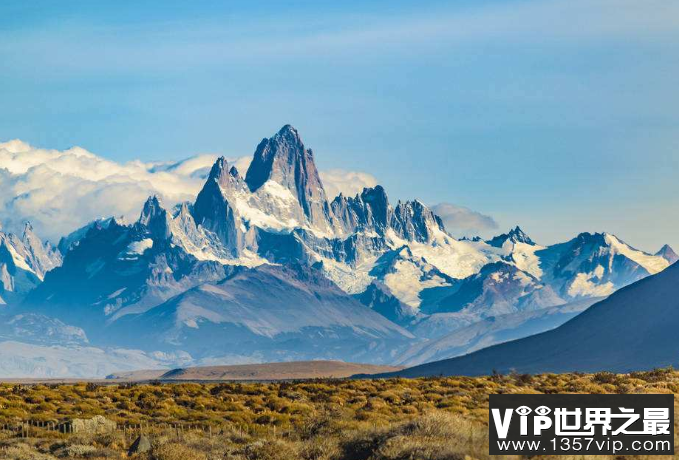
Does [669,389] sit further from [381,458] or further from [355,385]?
[381,458]

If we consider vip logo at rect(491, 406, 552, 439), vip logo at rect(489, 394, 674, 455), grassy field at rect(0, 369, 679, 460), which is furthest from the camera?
grassy field at rect(0, 369, 679, 460)

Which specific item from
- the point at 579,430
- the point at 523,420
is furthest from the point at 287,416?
the point at 579,430

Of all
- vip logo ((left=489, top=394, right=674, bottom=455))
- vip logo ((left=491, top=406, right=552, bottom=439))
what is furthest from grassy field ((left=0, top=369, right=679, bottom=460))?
vip logo ((left=489, top=394, right=674, bottom=455))

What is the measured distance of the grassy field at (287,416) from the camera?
2008 inches

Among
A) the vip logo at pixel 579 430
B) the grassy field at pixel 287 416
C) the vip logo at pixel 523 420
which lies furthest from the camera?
the grassy field at pixel 287 416

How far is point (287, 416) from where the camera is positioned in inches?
2596

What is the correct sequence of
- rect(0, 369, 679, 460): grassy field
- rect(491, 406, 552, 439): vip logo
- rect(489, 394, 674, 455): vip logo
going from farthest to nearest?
1. rect(0, 369, 679, 460): grassy field
2. rect(491, 406, 552, 439): vip logo
3. rect(489, 394, 674, 455): vip logo

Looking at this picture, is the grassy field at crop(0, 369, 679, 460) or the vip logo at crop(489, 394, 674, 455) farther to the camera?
the grassy field at crop(0, 369, 679, 460)

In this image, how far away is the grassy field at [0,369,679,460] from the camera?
51000 millimetres

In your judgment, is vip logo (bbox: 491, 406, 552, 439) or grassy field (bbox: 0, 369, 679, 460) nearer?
vip logo (bbox: 491, 406, 552, 439)

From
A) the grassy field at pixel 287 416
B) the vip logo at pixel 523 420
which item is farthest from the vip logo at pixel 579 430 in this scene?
the grassy field at pixel 287 416

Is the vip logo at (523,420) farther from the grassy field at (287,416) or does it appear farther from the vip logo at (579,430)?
the grassy field at (287,416)

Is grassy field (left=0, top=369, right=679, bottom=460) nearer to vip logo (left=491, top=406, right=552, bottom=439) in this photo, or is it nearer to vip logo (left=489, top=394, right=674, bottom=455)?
vip logo (left=491, top=406, right=552, bottom=439)

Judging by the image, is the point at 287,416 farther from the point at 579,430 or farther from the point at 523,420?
the point at 579,430
